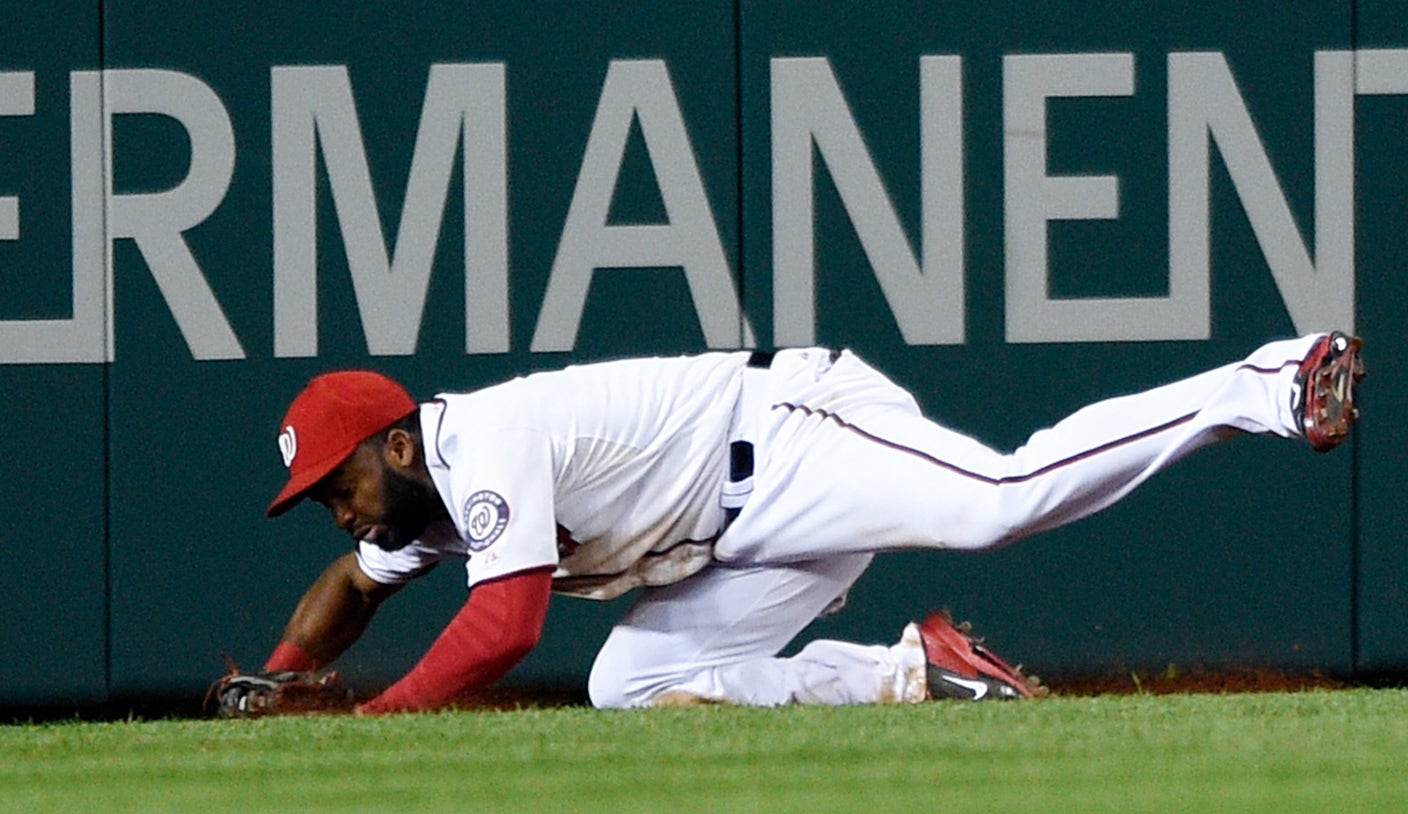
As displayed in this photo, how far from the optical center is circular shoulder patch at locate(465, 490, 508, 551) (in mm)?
4301

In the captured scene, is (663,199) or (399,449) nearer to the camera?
(399,449)

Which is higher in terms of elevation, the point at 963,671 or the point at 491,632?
the point at 491,632

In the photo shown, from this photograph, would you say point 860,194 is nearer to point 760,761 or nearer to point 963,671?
point 963,671

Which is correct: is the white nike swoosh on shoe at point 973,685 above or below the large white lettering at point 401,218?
below

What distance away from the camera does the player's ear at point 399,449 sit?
452 cm

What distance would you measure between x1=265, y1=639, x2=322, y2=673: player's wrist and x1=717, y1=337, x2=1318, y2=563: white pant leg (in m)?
0.94

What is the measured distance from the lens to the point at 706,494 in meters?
4.76

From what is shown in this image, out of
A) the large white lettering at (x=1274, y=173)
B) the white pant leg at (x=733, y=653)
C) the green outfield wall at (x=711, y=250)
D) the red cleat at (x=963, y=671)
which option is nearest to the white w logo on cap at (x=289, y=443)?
the white pant leg at (x=733, y=653)

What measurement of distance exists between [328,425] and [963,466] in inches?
48.4

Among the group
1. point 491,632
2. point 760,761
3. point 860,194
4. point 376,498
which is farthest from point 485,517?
point 860,194

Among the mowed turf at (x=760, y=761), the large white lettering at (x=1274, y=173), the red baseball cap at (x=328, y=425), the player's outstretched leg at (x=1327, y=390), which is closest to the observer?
the mowed turf at (x=760, y=761)

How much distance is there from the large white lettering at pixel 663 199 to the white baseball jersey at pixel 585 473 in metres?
1.05

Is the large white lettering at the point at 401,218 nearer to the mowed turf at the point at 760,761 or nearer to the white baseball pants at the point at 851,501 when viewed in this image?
the white baseball pants at the point at 851,501

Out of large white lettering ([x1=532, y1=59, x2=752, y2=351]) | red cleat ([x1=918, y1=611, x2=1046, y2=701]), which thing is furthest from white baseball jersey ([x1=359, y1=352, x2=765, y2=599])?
large white lettering ([x1=532, y1=59, x2=752, y2=351])
